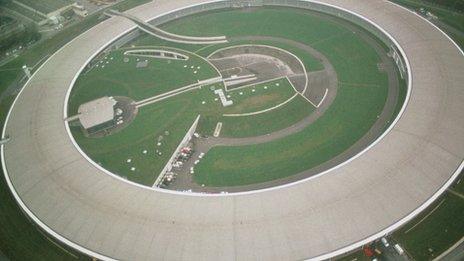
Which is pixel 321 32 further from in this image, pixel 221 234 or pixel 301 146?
pixel 221 234

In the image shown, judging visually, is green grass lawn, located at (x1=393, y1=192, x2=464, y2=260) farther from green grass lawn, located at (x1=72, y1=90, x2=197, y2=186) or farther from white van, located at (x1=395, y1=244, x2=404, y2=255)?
green grass lawn, located at (x1=72, y1=90, x2=197, y2=186)

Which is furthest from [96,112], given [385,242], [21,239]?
[385,242]

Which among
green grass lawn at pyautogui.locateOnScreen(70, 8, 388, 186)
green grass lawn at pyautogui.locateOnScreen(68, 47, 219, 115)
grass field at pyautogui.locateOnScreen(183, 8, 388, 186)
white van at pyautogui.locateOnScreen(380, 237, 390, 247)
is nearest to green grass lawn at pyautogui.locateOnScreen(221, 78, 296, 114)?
green grass lawn at pyautogui.locateOnScreen(70, 8, 388, 186)

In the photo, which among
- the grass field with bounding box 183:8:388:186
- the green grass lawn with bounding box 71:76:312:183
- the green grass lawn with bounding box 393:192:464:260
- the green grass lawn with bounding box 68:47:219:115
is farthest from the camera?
the green grass lawn with bounding box 68:47:219:115

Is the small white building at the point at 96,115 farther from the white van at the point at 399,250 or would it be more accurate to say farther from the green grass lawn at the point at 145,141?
the white van at the point at 399,250

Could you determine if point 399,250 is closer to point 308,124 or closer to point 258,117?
point 308,124

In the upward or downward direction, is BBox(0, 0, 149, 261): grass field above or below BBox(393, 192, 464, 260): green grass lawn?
below
